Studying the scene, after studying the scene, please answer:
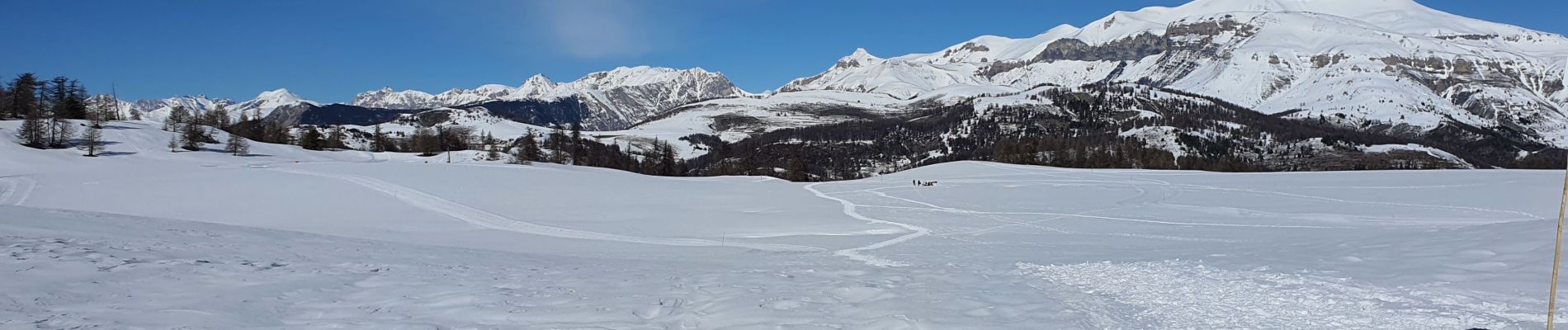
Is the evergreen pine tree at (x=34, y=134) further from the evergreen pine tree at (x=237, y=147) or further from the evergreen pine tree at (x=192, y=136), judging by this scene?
the evergreen pine tree at (x=237, y=147)

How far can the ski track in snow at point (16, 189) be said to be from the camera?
94.6 ft

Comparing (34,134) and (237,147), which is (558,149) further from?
(34,134)

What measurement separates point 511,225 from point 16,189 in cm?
2929

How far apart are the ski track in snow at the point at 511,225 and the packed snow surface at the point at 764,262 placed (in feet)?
0.78

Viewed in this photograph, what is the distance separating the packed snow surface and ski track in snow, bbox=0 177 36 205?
1.21 feet

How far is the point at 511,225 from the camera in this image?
24297mm

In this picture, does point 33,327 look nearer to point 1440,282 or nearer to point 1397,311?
point 1397,311

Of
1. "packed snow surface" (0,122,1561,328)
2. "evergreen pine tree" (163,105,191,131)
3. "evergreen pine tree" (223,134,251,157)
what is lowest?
"packed snow surface" (0,122,1561,328)

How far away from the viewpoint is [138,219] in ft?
50.6

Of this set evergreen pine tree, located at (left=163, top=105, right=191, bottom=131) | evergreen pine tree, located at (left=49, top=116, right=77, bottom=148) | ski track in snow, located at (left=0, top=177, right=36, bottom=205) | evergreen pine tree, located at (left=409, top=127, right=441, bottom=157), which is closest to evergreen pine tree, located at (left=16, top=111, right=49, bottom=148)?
evergreen pine tree, located at (left=49, top=116, right=77, bottom=148)

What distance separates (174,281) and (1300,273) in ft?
48.1

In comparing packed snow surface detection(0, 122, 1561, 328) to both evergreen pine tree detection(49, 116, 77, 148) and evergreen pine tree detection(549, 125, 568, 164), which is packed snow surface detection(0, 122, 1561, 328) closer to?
evergreen pine tree detection(49, 116, 77, 148)

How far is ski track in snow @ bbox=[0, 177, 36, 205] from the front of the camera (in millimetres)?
28834

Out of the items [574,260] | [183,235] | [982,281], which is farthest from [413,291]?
[982,281]
